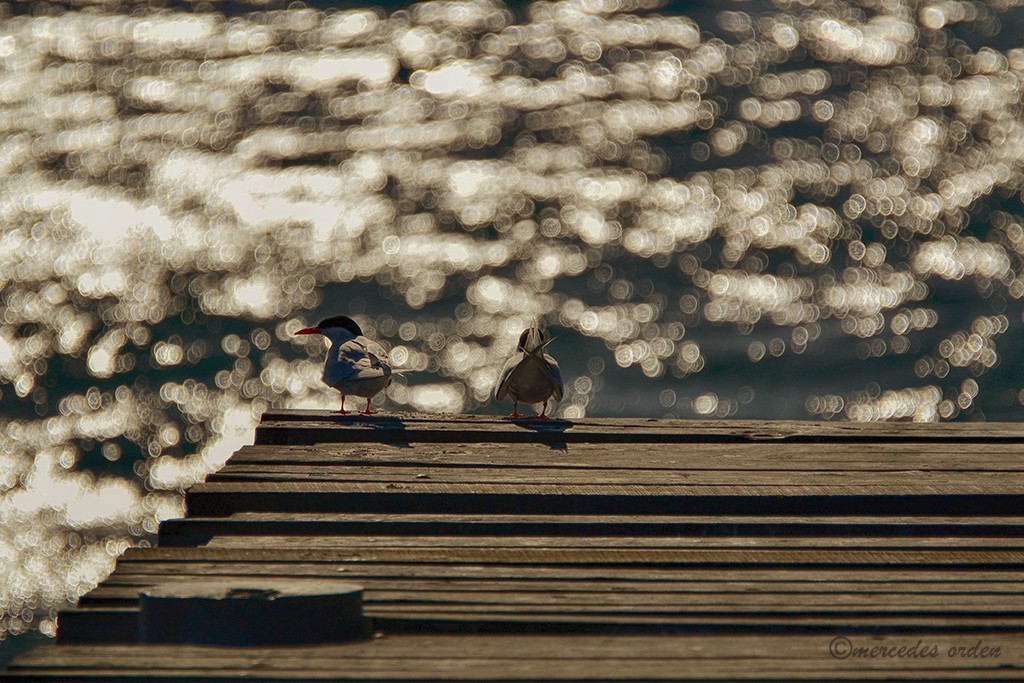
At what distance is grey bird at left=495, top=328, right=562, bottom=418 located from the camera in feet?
33.4

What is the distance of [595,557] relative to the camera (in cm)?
575

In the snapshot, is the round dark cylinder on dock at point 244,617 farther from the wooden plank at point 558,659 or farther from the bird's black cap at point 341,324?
the bird's black cap at point 341,324

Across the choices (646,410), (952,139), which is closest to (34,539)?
(646,410)

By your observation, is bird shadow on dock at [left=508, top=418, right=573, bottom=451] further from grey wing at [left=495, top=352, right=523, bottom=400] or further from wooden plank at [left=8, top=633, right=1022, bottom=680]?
wooden plank at [left=8, top=633, right=1022, bottom=680]

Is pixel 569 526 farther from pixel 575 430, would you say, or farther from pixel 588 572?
pixel 575 430

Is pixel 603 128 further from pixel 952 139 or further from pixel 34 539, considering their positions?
pixel 34 539

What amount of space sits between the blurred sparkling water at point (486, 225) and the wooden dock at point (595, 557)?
14.1m

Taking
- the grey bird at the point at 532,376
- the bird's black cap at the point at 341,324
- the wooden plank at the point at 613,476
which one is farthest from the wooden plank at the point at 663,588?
the bird's black cap at the point at 341,324

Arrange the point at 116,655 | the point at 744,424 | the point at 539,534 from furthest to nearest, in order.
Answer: the point at 744,424, the point at 539,534, the point at 116,655

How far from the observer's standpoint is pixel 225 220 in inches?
1299

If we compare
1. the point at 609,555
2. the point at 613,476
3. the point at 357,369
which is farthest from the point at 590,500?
the point at 357,369

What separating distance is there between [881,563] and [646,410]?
20168mm

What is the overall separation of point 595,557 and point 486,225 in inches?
1070

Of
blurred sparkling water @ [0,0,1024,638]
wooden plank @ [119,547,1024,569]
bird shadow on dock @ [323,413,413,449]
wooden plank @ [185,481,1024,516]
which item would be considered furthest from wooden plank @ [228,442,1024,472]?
blurred sparkling water @ [0,0,1024,638]
